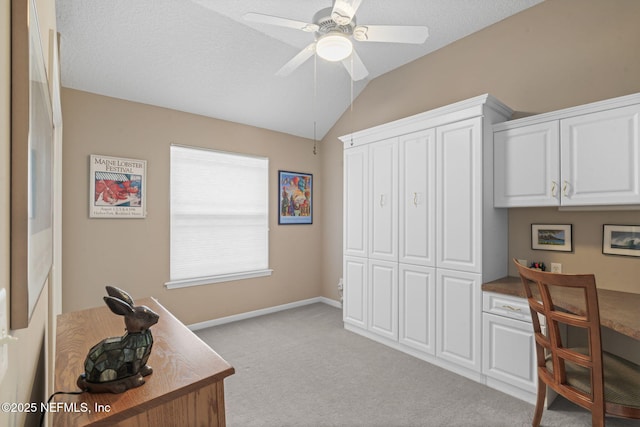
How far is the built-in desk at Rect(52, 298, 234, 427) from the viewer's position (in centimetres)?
89

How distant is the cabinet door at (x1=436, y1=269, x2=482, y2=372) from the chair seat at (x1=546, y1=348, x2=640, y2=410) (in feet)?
2.50

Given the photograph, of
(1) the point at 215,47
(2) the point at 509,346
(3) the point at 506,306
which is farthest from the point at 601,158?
(1) the point at 215,47

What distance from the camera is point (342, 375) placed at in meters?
2.73

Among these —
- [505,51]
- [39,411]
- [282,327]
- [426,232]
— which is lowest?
[282,327]

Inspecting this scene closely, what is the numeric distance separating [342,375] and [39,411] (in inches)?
85.9

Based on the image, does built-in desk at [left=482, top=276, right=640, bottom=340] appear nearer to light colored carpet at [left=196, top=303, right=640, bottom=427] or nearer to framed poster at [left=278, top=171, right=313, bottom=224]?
light colored carpet at [left=196, top=303, right=640, bottom=427]

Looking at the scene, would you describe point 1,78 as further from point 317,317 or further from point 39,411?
point 317,317

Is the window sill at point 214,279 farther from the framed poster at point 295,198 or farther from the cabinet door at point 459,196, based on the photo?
the cabinet door at point 459,196

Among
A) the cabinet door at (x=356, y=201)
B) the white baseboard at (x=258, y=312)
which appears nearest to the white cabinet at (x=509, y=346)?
the cabinet door at (x=356, y=201)

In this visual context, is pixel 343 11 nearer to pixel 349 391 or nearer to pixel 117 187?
pixel 349 391

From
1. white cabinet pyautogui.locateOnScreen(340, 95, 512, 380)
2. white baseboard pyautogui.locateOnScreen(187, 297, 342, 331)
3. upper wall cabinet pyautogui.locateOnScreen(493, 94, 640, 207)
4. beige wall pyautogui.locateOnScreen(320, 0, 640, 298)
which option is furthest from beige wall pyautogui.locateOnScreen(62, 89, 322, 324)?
upper wall cabinet pyautogui.locateOnScreen(493, 94, 640, 207)

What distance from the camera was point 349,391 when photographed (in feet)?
8.16

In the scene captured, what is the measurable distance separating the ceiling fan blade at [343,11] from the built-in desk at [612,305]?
83.4 inches

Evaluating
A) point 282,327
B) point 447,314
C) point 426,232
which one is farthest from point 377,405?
point 282,327
